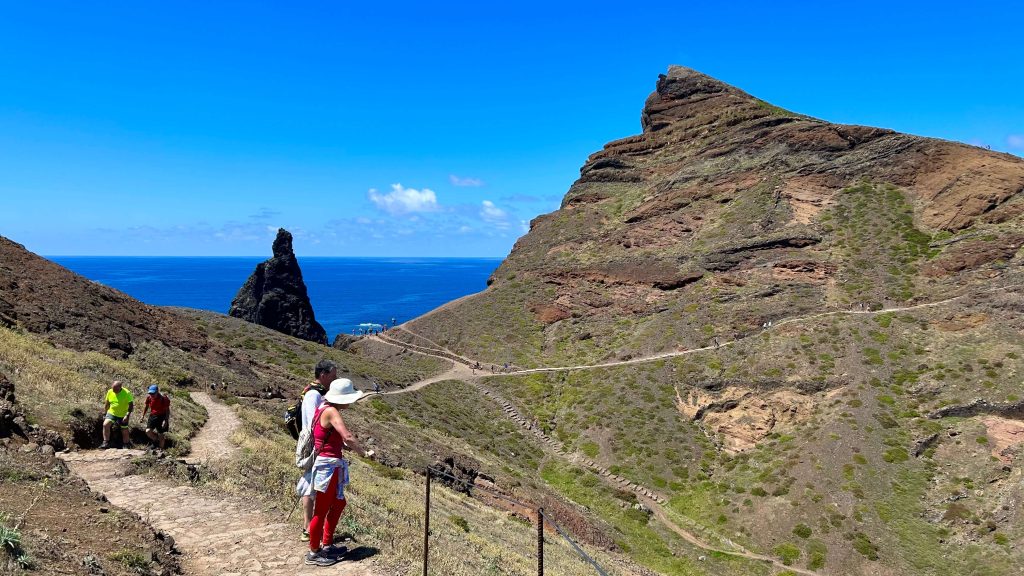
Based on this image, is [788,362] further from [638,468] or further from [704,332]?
[638,468]

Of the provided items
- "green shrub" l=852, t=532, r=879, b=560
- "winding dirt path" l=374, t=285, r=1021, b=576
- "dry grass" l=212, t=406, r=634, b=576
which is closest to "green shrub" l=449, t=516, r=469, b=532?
"dry grass" l=212, t=406, r=634, b=576

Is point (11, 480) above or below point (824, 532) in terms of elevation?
above

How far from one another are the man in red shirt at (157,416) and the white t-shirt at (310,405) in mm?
8777

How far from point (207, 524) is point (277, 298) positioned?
6231cm

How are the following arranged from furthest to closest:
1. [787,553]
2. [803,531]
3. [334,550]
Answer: [803,531]
[787,553]
[334,550]

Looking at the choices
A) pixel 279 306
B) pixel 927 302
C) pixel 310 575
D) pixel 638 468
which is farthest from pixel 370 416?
pixel 927 302

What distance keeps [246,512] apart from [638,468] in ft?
110

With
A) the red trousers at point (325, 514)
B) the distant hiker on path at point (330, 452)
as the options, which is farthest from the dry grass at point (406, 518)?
the distant hiker on path at point (330, 452)

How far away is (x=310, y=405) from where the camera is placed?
7797mm

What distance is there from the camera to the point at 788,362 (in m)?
42.9

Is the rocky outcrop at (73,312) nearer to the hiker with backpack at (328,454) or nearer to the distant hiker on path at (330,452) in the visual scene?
the hiker with backpack at (328,454)

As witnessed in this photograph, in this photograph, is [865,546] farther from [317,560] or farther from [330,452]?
[330,452]

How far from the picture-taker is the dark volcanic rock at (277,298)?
66.0 m

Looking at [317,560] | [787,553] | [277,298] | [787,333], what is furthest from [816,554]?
[277,298]
